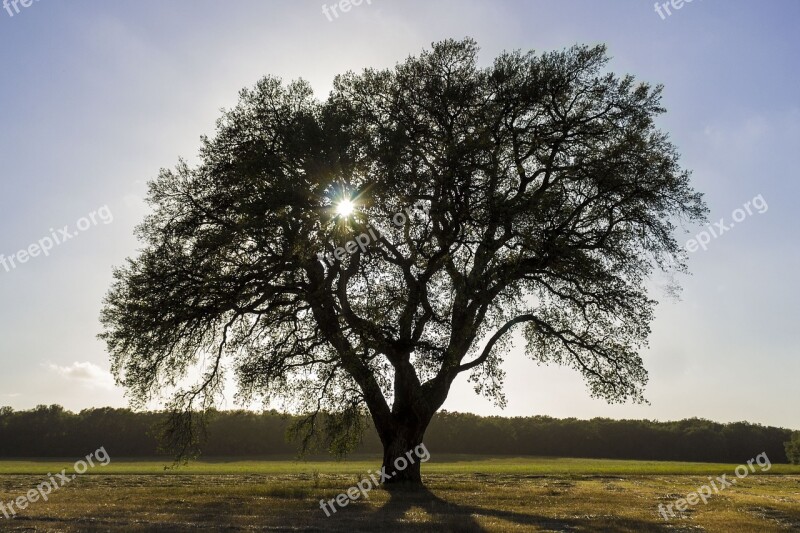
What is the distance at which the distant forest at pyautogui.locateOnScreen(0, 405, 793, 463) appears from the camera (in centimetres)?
9450

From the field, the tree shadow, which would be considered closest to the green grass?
the field

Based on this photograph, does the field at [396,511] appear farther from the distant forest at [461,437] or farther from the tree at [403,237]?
the distant forest at [461,437]

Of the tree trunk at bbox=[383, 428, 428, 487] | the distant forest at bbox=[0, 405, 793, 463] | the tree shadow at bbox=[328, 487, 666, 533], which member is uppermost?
the distant forest at bbox=[0, 405, 793, 463]

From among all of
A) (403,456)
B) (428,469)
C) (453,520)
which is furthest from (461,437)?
(453,520)

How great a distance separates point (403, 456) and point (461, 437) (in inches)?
2892

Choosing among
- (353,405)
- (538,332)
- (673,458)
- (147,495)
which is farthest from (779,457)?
(147,495)

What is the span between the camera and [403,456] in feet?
95.4

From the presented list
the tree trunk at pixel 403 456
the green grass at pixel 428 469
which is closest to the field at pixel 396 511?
the tree trunk at pixel 403 456

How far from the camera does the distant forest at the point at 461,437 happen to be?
94500mm

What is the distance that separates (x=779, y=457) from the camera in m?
95.3

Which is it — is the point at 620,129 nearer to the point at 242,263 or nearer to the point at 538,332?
the point at 538,332

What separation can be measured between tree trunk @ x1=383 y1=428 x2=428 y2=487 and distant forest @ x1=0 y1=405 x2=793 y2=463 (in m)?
64.9

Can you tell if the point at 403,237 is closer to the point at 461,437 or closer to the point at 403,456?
the point at 403,456

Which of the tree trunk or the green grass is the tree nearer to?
the tree trunk
